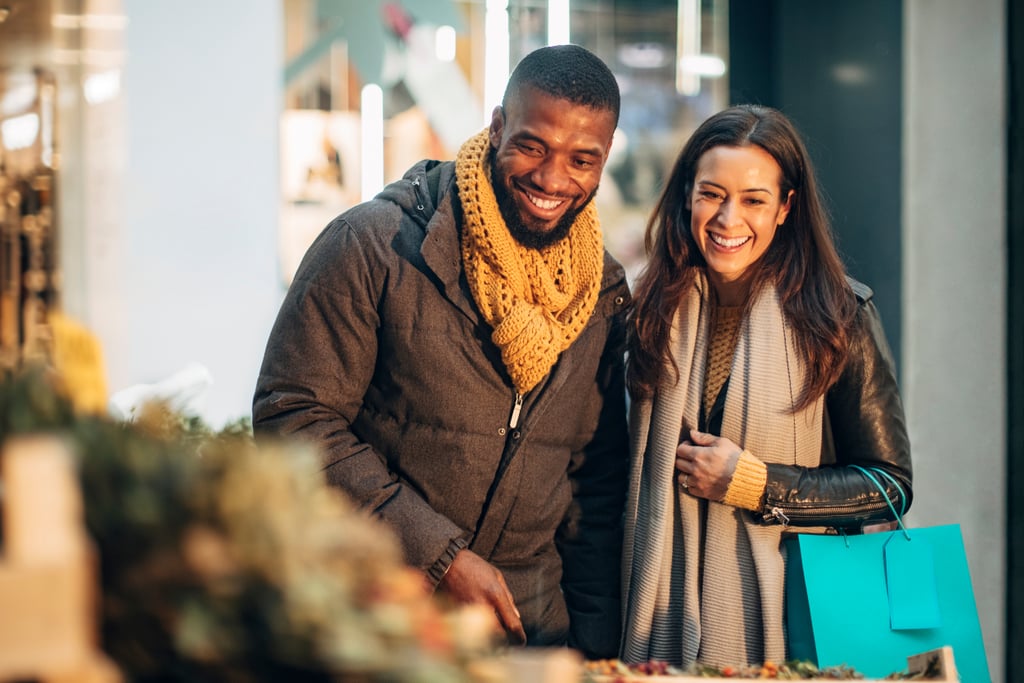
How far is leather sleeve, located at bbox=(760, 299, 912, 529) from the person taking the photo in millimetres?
2676

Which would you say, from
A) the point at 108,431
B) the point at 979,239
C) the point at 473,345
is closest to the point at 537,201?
the point at 473,345

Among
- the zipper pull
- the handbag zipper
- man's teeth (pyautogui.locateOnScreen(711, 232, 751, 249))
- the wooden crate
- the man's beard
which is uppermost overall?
the man's beard

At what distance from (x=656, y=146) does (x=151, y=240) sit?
233cm

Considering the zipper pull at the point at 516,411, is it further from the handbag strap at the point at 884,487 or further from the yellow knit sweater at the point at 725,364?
the handbag strap at the point at 884,487

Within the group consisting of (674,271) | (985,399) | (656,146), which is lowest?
(985,399)

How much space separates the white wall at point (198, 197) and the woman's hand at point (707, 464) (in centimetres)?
189

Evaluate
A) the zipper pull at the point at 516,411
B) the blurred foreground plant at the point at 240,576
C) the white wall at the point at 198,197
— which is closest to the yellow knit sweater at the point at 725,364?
the zipper pull at the point at 516,411

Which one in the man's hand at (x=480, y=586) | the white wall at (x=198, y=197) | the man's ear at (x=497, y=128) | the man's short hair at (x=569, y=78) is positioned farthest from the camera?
the white wall at (x=198, y=197)

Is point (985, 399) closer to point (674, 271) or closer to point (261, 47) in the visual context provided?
point (674, 271)

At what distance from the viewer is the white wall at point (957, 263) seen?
→ 14.0ft

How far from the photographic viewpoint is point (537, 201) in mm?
2590

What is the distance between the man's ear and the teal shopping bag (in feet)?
3.86

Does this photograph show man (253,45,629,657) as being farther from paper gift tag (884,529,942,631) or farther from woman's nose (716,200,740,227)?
paper gift tag (884,529,942,631)

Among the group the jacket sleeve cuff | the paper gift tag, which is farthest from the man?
the paper gift tag
